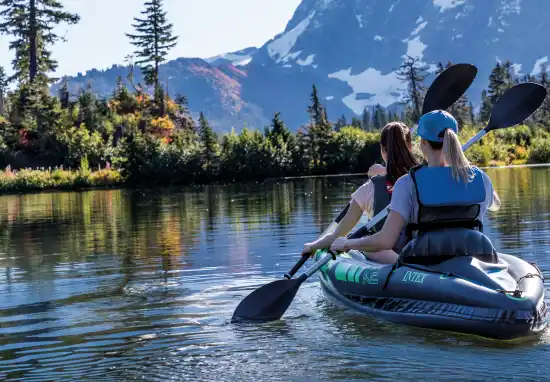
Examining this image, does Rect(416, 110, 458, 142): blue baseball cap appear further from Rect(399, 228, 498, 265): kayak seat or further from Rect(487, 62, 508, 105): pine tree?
Rect(487, 62, 508, 105): pine tree

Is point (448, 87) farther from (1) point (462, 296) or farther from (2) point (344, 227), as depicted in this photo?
(1) point (462, 296)

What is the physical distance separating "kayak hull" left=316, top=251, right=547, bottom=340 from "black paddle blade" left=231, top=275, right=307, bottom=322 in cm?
74

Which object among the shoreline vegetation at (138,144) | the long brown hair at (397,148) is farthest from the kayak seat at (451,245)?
the shoreline vegetation at (138,144)

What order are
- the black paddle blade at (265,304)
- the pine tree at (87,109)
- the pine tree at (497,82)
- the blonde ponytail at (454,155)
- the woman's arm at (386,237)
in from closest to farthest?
the blonde ponytail at (454,155), the woman's arm at (386,237), the black paddle blade at (265,304), the pine tree at (87,109), the pine tree at (497,82)

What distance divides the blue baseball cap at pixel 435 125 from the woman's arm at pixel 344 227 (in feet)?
5.66

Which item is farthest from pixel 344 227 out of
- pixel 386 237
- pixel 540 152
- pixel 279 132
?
pixel 279 132

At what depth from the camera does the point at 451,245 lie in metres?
6.24

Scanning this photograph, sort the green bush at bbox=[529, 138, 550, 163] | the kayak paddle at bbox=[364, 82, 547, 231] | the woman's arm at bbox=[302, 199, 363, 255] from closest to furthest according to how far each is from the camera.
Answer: the woman's arm at bbox=[302, 199, 363, 255] < the kayak paddle at bbox=[364, 82, 547, 231] < the green bush at bbox=[529, 138, 550, 163]

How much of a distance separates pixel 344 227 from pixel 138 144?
1554 inches

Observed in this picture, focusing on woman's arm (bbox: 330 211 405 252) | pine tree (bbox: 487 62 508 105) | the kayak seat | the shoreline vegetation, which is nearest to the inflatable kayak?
the kayak seat

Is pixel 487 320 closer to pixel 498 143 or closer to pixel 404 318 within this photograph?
pixel 404 318

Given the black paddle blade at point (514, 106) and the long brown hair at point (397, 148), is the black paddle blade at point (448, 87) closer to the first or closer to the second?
the black paddle blade at point (514, 106)

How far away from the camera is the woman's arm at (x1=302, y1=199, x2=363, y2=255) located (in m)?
7.75

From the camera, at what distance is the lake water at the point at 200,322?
554 cm
